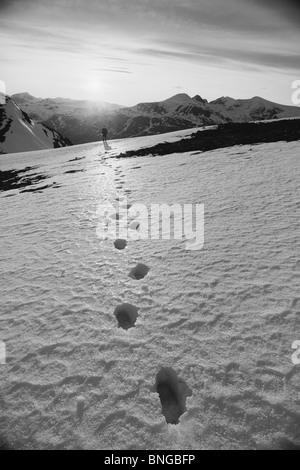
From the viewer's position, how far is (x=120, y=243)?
291 inches

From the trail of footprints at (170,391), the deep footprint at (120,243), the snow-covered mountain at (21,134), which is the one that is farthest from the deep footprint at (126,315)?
the snow-covered mountain at (21,134)

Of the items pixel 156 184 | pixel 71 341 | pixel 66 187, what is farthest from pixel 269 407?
pixel 66 187

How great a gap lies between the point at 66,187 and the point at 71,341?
10.5m

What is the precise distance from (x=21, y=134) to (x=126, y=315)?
111213mm

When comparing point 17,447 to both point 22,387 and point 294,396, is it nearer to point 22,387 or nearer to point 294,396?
point 22,387

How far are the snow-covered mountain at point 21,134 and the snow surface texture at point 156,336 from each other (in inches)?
3737

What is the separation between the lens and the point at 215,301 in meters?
4.89

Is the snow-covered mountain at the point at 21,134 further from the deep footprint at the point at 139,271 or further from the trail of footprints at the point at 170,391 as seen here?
the trail of footprints at the point at 170,391

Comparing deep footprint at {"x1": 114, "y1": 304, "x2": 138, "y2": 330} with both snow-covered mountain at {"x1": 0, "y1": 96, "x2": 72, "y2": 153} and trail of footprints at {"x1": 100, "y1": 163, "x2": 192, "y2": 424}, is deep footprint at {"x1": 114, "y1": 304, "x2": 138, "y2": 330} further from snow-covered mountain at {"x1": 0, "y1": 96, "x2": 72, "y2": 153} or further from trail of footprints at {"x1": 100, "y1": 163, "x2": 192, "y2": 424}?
snow-covered mountain at {"x1": 0, "y1": 96, "x2": 72, "y2": 153}

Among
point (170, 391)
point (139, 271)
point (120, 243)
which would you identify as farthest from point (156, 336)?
point (120, 243)

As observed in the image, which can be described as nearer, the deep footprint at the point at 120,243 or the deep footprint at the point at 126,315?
the deep footprint at the point at 126,315

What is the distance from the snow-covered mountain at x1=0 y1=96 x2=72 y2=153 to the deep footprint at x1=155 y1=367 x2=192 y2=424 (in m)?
98.0

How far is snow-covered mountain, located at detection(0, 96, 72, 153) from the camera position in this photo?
9200 centimetres

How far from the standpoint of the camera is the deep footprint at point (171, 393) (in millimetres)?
3445
